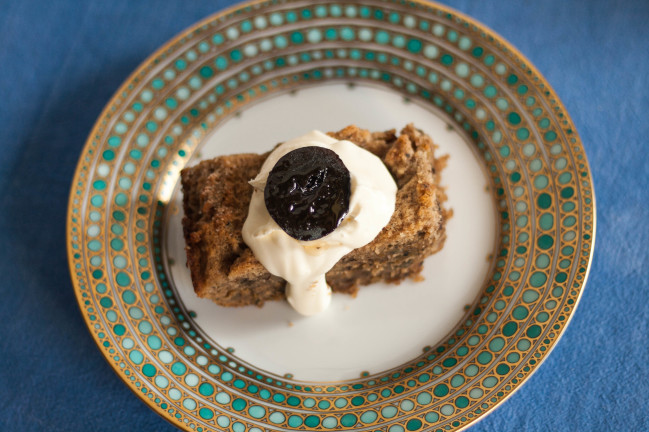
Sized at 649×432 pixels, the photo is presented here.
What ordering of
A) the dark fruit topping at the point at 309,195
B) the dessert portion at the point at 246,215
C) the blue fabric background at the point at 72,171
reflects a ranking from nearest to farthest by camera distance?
the dark fruit topping at the point at 309,195, the dessert portion at the point at 246,215, the blue fabric background at the point at 72,171

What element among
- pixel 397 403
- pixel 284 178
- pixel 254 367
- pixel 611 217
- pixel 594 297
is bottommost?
pixel 397 403

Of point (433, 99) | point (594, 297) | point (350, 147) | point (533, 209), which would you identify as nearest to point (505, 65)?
point (433, 99)

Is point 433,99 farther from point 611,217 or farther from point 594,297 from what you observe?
point 594,297

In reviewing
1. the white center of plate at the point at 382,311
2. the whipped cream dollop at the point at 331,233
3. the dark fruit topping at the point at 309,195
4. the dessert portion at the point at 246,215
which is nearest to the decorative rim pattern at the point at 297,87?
the white center of plate at the point at 382,311

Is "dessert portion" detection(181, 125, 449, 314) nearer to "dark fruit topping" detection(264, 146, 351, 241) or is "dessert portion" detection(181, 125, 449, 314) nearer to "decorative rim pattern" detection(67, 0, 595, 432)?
"dark fruit topping" detection(264, 146, 351, 241)

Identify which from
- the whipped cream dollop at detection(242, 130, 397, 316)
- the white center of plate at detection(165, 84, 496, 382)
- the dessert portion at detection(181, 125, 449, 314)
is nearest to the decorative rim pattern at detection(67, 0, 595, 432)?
the white center of plate at detection(165, 84, 496, 382)

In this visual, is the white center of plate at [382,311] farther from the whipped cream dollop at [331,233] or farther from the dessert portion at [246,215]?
the whipped cream dollop at [331,233]
